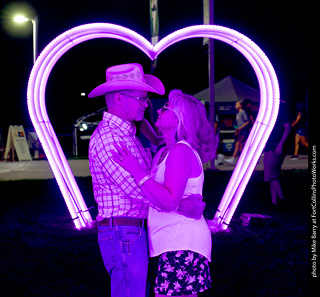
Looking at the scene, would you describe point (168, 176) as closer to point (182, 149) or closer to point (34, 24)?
point (182, 149)

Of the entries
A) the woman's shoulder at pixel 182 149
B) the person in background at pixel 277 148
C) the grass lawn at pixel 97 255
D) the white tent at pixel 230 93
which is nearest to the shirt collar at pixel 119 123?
the woman's shoulder at pixel 182 149

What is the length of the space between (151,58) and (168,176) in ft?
10.7

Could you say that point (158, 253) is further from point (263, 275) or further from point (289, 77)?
point (289, 77)

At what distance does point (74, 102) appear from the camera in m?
43.1

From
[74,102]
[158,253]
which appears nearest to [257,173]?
[158,253]

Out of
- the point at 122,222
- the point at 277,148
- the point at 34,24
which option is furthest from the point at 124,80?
the point at 34,24

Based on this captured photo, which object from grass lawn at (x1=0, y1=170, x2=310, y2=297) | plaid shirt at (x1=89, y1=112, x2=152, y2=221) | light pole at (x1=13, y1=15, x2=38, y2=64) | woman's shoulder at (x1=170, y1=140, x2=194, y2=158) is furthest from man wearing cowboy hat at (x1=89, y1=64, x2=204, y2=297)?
light pole at (x1=13, y1=15, x2=38, y2=64)

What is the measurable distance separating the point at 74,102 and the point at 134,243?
42.2 meters

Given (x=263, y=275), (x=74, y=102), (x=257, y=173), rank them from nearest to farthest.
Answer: (x=263, y=275), (x=257, y=173), (x=74, y=102)

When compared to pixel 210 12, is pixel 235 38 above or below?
below

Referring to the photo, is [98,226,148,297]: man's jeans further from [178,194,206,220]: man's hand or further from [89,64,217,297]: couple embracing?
[178,194,206,220]: man's hand

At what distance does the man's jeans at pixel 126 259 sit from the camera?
2.16m

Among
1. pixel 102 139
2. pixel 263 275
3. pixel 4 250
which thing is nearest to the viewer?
pixel 102 139

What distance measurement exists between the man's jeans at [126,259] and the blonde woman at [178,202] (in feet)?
0.37
